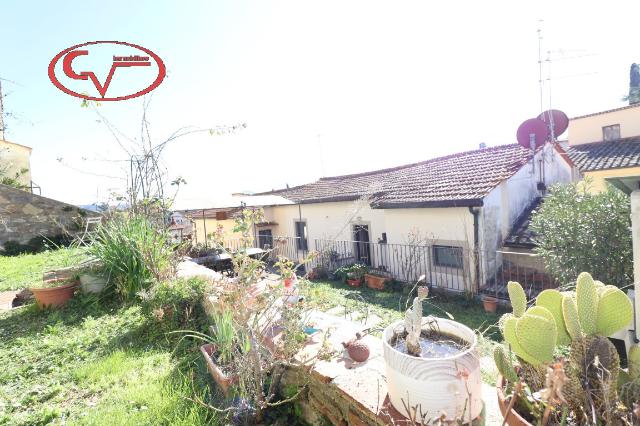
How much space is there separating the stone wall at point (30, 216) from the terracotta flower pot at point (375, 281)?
10605 mm

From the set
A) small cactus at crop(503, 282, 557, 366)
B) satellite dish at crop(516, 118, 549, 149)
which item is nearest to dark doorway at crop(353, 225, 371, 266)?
satellite dish at crop(516, 118, 549, 149)

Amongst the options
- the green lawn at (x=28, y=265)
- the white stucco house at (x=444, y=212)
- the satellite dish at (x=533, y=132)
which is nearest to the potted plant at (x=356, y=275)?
the white stucco house at (x=444, y=212)

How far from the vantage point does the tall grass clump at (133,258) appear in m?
5.60

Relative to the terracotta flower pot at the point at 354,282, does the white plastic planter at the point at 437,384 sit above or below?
above

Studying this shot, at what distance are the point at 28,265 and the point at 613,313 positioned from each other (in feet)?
42.0

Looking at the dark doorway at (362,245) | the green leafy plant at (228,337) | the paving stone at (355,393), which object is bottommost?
the dark doorway at (362,245)

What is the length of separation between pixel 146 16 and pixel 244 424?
7105mm

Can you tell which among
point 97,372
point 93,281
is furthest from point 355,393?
point 93,281

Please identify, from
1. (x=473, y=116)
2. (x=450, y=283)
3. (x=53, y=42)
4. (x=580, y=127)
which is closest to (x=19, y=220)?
(x=53, y=42)

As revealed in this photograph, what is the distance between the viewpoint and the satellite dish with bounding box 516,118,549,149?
1002 centimetres

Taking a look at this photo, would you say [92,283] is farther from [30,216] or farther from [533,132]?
[533,132]

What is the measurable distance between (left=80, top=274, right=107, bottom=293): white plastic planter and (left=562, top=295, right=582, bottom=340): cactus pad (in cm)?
682

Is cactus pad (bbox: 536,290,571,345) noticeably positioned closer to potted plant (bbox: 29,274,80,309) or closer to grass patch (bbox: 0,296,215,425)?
grass patch (bbox: 0,296,215,425)

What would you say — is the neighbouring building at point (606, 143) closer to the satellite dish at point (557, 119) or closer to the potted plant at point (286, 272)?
the satellite dish at point (557, 119)
